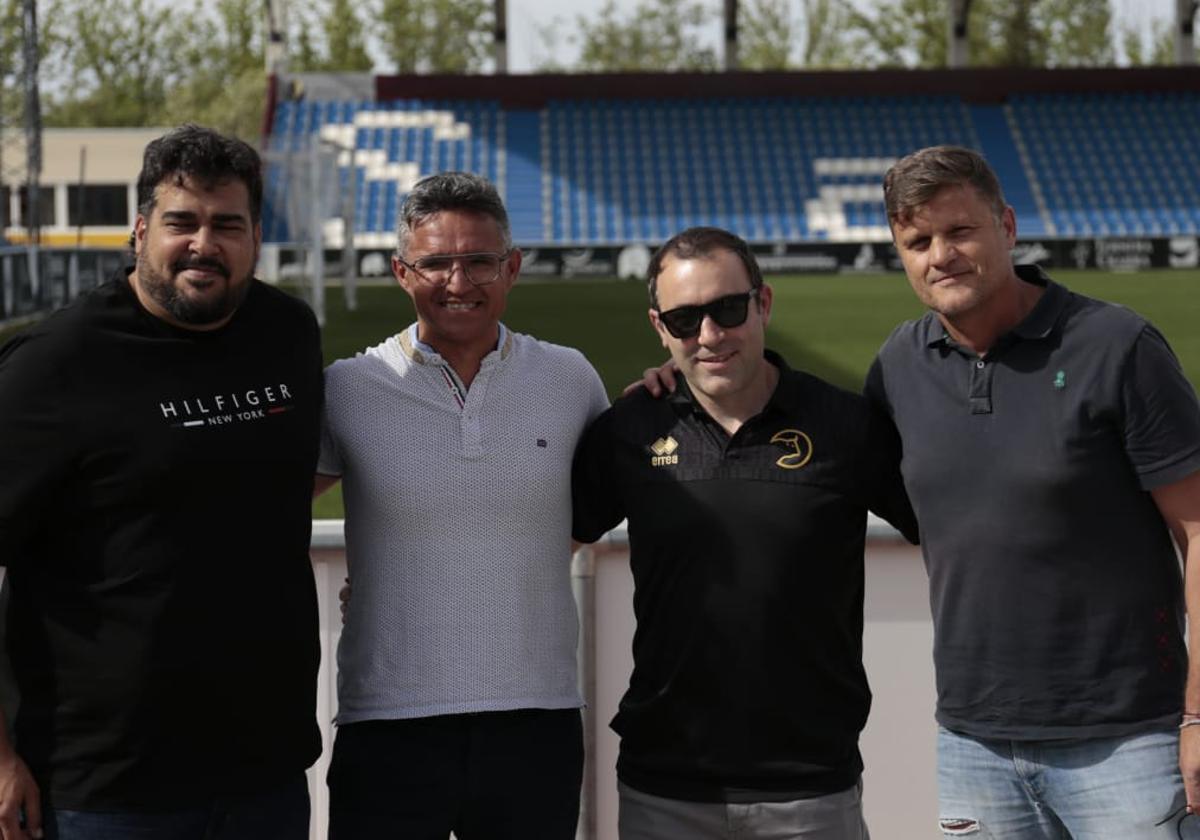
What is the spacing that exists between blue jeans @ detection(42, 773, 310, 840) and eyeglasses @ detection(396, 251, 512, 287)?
43.5 inches

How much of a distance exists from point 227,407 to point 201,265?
11.2 inches

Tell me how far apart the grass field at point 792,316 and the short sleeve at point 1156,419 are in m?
6.50

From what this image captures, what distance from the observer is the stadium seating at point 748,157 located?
39656mm

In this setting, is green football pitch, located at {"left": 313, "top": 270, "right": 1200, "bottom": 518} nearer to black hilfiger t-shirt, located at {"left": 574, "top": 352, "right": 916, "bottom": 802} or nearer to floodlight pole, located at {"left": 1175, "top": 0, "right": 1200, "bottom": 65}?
black hilfiger t-shirt, located at {"left": 574, "top": 352, "right": 916, "bottom": 802}

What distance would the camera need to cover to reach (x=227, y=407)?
3.02 meters

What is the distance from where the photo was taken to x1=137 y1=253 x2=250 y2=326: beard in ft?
9.91

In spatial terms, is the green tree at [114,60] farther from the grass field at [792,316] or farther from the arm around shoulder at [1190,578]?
the arm around shoulder at [1190,578]

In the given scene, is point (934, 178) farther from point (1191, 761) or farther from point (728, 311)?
point (1191, 761)

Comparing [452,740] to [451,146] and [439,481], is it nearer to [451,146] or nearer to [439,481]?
[439,481]

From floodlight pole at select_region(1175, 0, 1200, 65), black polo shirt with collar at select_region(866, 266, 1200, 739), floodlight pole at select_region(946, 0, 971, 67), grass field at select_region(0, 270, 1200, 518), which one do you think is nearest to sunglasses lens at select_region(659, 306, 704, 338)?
black polo shirt with collar at select_region(866, 266, 1200, 739)

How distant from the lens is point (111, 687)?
9.64 feet

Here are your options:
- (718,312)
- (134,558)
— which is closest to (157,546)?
(134,558)

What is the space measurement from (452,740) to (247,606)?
549 mm

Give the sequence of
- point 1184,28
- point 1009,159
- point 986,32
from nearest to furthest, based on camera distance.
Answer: point 1009,159 < point 1184,28 < point 986,32
